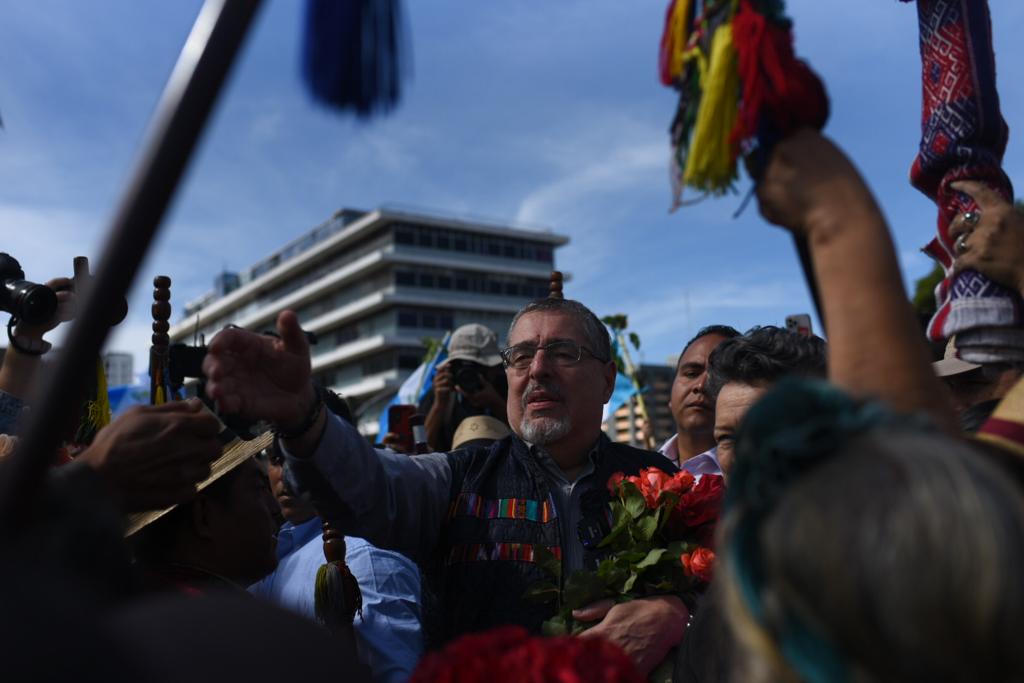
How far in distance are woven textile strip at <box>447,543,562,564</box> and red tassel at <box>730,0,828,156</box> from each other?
172cm

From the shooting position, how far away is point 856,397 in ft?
3.22

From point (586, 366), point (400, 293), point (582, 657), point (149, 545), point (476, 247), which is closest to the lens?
point (582, 657)

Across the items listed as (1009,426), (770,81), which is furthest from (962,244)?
(770,81)

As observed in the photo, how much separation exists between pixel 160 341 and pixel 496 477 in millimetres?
1832

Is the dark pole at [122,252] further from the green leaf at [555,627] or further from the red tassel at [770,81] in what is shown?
the green leaf at [555,627]

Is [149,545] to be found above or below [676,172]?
below

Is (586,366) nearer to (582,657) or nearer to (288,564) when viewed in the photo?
(288,564)

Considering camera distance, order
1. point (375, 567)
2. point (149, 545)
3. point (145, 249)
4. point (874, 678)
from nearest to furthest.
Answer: point (874, 678)
point (145, 249)
point (149, 545)
point (375, 567)

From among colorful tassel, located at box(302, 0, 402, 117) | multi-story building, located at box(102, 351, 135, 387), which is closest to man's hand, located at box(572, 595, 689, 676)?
colorful tassel, located at box(302, 0, 402, 117)

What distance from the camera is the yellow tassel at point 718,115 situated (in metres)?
1.10

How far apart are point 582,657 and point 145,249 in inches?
29.0

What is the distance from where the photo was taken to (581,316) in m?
3.21

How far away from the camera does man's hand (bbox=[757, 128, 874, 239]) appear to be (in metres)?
1.08

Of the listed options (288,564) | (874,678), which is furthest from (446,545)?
(874,678)
